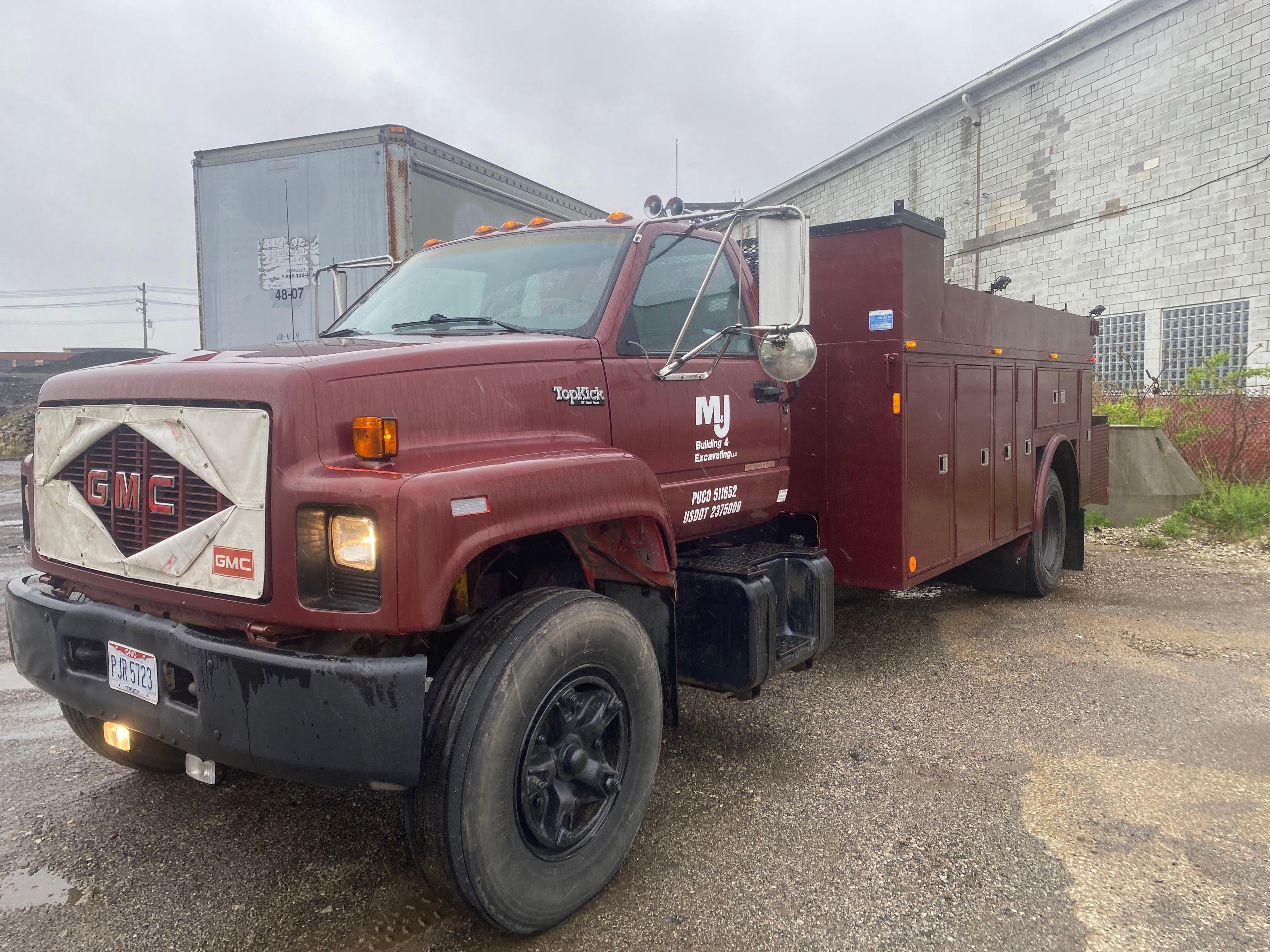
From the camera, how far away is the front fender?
2320 mm

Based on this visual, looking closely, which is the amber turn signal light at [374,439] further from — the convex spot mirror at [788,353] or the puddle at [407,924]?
the convex spot mirror at [788,353]

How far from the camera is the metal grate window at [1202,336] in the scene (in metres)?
14.1

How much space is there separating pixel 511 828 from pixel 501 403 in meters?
1.26

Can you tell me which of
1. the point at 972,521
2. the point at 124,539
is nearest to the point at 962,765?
the point at 972,521

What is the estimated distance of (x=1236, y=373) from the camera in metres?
10.9

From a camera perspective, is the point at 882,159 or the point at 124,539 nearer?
the point at 124,539

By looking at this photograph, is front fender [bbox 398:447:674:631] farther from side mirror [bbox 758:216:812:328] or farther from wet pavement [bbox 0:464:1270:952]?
wet pavement [bbox 0:464:1270:952]

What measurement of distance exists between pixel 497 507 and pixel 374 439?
0.38 m

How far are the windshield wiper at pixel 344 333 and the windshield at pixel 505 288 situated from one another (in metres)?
0.01

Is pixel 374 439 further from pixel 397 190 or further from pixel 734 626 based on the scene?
pixel 397 190

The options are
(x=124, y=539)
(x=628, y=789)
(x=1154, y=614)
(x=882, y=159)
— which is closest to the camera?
(x=124, y=539)

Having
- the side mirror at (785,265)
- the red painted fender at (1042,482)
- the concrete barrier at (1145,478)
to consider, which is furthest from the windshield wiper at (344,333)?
the concrete barrier at (1145,478)

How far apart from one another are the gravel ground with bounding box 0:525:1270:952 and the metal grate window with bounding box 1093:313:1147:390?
12385 mm

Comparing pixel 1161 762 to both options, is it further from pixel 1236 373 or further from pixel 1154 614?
pixel 1236 373
